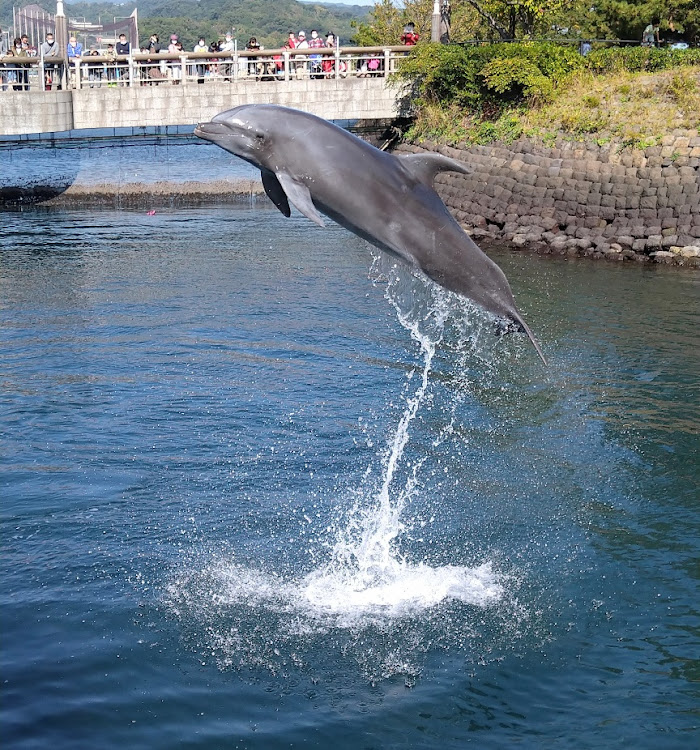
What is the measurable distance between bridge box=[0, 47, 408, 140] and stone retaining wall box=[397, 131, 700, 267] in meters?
6.24

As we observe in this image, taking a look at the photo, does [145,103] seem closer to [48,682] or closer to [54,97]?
[54,97]

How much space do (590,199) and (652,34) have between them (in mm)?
11666

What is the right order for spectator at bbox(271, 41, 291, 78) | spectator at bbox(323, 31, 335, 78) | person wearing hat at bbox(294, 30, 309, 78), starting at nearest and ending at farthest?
spectator at bbox(271, 41, 291, 78) → person wearing hat at bbox(294, 30, 309, 78) → spectator at bbox(323, 31, 335, 78)

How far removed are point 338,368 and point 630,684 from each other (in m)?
8.18

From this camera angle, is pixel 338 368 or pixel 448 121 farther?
pixel 448 121

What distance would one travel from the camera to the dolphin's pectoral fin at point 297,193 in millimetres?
7022

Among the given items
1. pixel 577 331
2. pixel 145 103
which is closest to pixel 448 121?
pixel 145 103

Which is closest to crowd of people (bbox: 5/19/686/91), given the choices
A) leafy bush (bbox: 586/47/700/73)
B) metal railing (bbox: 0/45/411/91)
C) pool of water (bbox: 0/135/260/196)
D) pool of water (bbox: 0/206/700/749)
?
metal railing (bbox: 0/45/411/91)

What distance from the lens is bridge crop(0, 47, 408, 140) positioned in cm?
3116

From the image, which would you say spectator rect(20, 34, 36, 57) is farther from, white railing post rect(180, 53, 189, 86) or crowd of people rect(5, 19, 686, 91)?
white railing post rect(180, 53, 189, 86)

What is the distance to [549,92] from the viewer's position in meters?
28.6

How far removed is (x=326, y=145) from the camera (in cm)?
734

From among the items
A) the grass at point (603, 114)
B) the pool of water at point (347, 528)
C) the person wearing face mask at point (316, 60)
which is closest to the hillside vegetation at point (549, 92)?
the grass at point (603, 114)

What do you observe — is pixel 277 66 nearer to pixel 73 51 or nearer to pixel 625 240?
pixel 73 51
